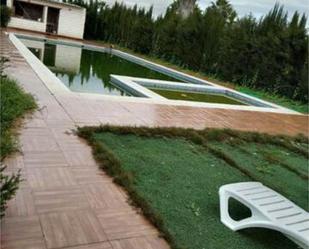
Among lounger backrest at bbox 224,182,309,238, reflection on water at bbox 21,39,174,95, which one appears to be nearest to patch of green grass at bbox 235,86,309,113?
reflection on water at bbox 21,39,174,95

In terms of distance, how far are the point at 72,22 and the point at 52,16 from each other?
208 centimetres

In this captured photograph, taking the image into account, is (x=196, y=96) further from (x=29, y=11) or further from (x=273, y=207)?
(x=29, y=11)

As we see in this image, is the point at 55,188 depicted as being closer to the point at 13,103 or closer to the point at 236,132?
the point at 13,103

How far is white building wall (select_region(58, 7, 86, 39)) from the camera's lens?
25391mm

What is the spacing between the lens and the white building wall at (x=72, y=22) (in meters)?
25.4

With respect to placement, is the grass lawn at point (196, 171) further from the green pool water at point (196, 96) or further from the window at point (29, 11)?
the window at point (29, 11)

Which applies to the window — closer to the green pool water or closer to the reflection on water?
the reflection on water

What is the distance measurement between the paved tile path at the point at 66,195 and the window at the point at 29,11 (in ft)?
73.7

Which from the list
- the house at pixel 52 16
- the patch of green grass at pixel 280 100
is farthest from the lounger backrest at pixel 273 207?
the house at pixel 52 16

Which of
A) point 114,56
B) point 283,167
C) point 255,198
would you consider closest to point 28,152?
point 255,198

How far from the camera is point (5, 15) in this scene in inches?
870

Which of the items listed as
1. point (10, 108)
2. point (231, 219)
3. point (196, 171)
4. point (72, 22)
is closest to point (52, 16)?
point (72, 22)

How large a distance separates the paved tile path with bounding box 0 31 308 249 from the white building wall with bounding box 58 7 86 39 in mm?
21094

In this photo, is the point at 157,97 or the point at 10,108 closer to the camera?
the point at 10,108
